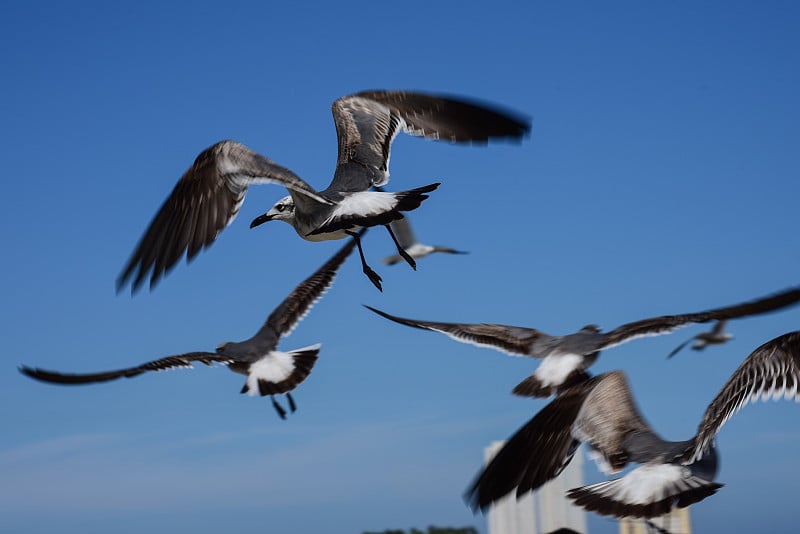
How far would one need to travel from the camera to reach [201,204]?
23.2 feet

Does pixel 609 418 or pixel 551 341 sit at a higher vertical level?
pixel 551 341

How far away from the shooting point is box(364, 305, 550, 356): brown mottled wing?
8.66 meters

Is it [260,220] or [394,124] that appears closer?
[260,220]

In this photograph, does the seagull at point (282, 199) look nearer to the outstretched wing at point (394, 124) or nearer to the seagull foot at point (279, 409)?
the outstretched wing at point (394, 124)

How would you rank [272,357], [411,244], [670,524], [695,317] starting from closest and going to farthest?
[695,317] → [670,524] → [272,357] → [411,244]

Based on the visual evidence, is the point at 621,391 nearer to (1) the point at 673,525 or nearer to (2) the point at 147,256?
(1) the point at 673,525

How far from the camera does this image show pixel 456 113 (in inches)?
341

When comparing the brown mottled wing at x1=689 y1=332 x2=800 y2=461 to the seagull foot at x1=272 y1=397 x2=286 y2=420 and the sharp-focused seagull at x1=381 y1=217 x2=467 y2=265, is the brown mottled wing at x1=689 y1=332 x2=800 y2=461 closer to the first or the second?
the seagull foot at x1=272 y1=397 x2=286 y2=420

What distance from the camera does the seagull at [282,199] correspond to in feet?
22.3

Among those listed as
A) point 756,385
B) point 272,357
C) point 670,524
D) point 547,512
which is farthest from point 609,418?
point 547,512

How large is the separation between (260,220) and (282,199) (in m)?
0.29

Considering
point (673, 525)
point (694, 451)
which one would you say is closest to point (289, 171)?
point (694, 451)

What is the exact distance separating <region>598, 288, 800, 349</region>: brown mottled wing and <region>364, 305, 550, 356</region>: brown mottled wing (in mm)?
790

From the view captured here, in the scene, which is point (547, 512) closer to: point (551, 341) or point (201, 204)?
point (551, 341)
